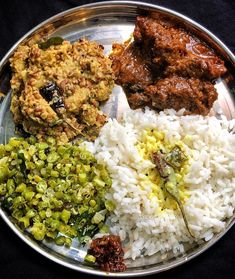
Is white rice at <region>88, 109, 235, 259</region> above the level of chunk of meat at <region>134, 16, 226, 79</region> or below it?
below

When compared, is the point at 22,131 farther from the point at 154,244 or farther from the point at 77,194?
the point at 154,244

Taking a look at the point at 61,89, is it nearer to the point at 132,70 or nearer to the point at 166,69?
the point at 132,70

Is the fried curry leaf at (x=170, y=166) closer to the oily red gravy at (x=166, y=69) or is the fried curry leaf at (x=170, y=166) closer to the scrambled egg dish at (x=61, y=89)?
the oily red gravy at (x=166, y=69)

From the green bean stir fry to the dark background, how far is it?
311 mm

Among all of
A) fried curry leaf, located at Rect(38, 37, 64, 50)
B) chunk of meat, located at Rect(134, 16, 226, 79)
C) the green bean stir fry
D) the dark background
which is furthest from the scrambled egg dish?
the dark background

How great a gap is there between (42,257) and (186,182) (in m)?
1.38

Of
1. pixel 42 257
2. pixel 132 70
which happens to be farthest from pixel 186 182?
pixel 42 257

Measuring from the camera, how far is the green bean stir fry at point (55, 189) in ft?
14.1

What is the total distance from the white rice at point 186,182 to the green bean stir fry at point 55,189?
0.41 feet

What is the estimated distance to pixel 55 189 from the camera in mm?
4289

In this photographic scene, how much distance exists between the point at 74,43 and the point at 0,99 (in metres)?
0.81

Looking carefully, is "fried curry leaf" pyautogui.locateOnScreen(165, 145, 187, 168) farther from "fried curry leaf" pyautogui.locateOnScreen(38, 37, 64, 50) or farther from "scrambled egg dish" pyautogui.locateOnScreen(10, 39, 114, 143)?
"fried curry leaf" pyautogui.locateOnScreen(38, 37, 64, 50)

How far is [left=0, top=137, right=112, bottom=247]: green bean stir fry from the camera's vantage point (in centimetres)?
429

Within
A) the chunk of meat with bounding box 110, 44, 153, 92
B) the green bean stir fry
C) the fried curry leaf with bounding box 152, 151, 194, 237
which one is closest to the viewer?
the fried curry leaf with bounding box 152, 151, 194, 237
